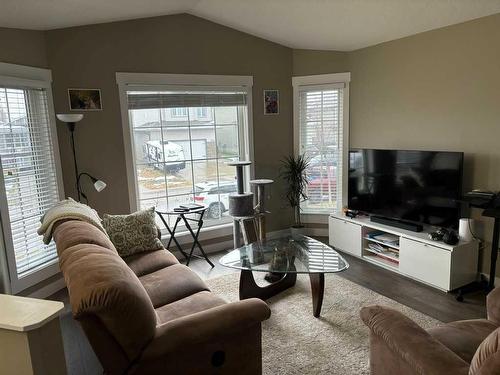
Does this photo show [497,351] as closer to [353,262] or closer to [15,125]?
[353,262]

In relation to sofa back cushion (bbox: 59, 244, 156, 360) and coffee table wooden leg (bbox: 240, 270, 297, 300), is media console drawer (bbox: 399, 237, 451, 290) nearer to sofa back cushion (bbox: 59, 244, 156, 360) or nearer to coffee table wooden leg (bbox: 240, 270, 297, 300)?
coffee table wooden leg (bbox: 240, 270, 297, 300)

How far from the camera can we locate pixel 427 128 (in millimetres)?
3725

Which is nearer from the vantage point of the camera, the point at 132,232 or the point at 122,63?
the point at 132,232

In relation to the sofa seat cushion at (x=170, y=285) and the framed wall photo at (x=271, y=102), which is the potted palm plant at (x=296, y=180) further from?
the sofa seat cushion at (x=170, y=285)

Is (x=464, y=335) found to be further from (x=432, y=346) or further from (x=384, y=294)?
(x=384, y=294)

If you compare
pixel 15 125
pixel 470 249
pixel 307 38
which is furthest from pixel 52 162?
pixel 470 249

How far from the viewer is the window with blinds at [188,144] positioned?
4.04 m

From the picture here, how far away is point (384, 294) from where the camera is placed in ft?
10.9

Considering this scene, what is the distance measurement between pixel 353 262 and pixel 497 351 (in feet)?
9.70

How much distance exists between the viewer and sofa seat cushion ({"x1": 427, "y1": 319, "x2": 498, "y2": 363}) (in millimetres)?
1747

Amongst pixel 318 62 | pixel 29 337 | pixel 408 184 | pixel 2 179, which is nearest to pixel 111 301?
pixel 29 337

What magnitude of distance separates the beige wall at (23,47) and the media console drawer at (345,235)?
3436 millimetres

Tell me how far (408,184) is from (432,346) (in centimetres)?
243

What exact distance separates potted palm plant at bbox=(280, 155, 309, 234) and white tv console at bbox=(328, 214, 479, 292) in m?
0.73
